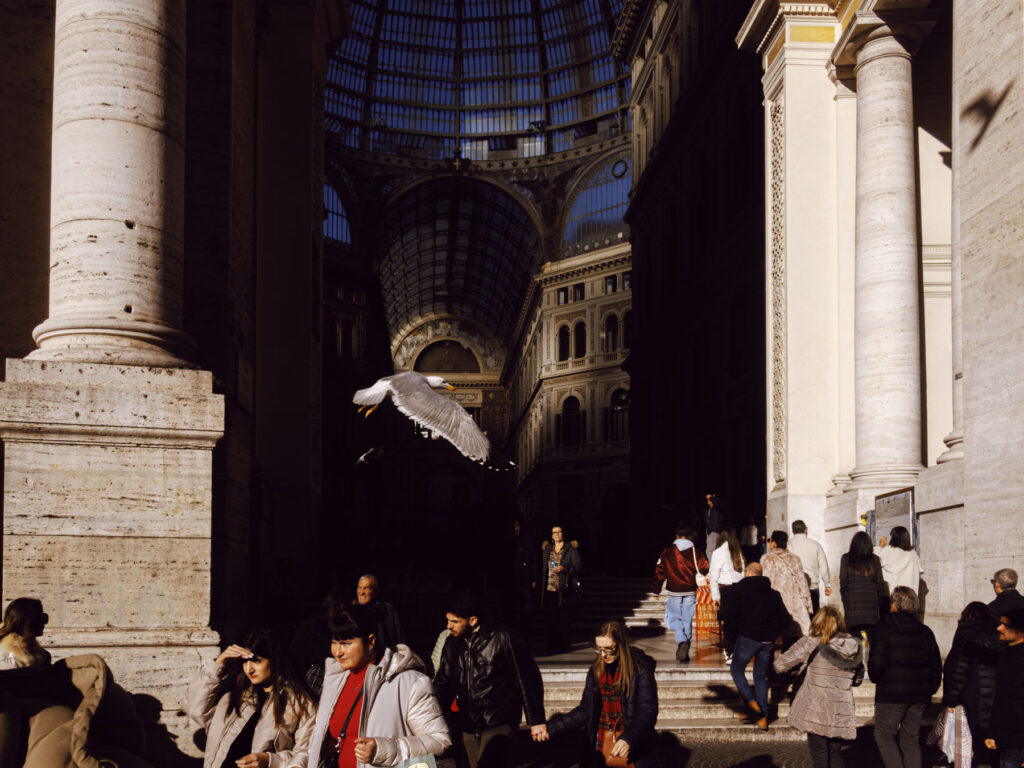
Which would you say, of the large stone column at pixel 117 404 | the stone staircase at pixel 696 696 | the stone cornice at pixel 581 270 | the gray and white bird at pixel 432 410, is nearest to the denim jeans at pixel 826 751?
the stone staircase at pixel 696 696

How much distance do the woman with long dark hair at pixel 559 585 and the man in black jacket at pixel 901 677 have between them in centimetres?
668

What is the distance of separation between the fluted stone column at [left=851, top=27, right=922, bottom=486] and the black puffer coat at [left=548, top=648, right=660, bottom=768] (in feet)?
33.0

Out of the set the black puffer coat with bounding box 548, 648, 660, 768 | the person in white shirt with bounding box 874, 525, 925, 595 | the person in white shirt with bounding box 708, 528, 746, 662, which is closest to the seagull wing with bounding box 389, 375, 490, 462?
the person in white shirt with bounding box 708, 528, 746, 662

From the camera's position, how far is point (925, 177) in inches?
692

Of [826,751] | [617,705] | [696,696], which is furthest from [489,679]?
[696,696]

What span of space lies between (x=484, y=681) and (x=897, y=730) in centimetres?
328

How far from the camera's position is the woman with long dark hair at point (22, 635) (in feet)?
21.6

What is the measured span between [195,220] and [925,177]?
11.8 metres

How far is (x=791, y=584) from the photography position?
1216cm

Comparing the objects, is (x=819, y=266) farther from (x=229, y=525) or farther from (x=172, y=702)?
(x=172, y=702)

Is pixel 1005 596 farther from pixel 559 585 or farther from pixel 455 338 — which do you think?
pixel 455 338

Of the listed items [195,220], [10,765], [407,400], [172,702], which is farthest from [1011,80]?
[10,765]

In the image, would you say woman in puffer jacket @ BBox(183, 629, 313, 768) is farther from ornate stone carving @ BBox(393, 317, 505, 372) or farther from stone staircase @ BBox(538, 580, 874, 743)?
ornate stone carving @ BBox(393, 317, 505, 372)

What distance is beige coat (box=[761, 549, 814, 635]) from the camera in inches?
478
